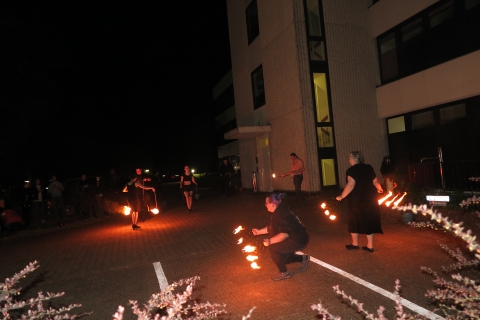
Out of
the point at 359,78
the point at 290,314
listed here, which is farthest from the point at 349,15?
the point at 290,314

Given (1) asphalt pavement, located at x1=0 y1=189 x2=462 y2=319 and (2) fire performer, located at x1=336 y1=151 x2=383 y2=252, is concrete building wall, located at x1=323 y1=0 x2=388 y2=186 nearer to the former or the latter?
(1) asphalt pavement, located at x1=0 y1=189 x2=462 y2=319

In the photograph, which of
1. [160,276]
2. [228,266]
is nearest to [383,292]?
[228,266]

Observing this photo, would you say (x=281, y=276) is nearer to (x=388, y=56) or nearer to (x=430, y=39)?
(x=430, y=39)

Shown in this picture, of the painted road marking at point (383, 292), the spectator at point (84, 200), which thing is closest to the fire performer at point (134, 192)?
the spectator at point (84, 200)

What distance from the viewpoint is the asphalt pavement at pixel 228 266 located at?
4992mm

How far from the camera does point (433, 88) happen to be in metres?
12.5

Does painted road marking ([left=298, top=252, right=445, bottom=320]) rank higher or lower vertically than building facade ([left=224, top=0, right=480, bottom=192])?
lower

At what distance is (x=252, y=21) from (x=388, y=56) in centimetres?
699

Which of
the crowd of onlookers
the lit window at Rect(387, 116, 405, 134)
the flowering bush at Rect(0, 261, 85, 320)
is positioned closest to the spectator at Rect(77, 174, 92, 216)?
the crowd of onlookers

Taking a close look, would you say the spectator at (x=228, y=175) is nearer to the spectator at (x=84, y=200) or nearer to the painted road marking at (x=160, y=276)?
the spectator at (x=84, y=200)

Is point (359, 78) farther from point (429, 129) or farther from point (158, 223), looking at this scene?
point (158, 223)

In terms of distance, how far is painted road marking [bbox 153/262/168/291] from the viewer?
19.7ft

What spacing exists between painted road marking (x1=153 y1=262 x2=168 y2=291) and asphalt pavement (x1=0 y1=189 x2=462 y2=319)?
0.18 ft

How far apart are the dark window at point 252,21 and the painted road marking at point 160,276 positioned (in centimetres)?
1348
